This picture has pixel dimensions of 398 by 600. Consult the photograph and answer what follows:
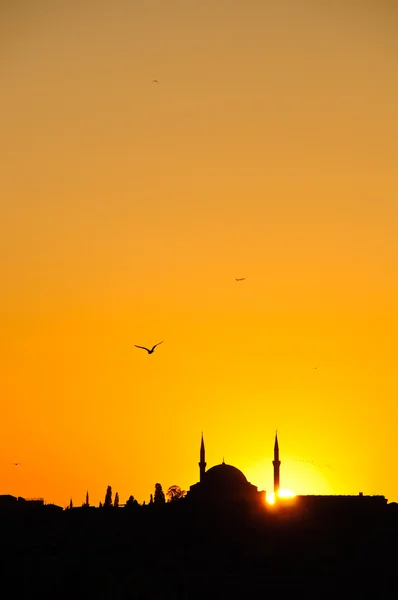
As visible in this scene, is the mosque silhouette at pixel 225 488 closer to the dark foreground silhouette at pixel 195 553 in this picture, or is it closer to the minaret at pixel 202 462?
the dark foreground silhouette at pixel 195 553

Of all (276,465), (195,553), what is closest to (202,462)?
(276,465)

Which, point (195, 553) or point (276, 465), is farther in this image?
point (276, 465)

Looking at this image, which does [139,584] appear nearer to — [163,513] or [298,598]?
[298,598]

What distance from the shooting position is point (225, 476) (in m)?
101

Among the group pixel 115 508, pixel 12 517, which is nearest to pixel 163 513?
pixel 115 508

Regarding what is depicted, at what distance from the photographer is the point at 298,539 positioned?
87.8 meters

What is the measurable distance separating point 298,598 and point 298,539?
13.2 metres

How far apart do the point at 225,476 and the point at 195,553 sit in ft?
53.4

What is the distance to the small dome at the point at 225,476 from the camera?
101 m

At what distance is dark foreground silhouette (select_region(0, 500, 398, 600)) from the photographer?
254ft

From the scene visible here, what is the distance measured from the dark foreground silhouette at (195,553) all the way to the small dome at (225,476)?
4275 mm

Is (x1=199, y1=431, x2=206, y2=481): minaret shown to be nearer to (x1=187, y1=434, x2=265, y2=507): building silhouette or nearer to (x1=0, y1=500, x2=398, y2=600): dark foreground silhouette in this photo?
(x1=187, y1=434, x2=265, y2=507): building silhouette

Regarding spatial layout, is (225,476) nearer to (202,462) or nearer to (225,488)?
(225,488)

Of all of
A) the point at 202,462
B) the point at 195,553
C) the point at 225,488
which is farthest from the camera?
the point at 202,462
